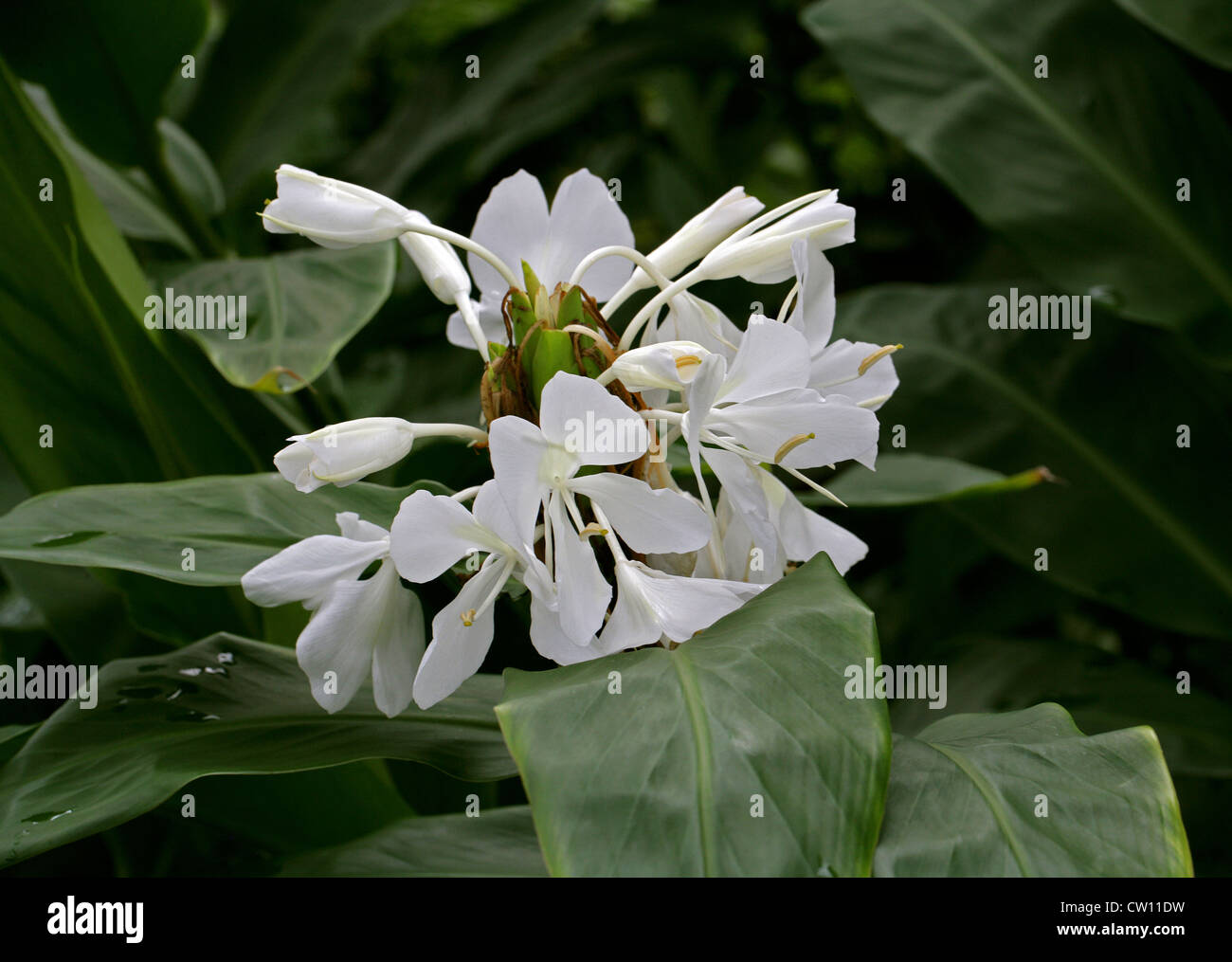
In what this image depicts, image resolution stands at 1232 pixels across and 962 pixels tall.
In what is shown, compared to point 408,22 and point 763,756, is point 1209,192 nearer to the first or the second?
point 763,756

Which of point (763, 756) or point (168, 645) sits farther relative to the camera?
point (168, 645)

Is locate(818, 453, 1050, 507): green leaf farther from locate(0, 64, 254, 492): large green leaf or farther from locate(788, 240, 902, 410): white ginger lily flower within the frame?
locate(0, 64, 254, 492): large green leaf

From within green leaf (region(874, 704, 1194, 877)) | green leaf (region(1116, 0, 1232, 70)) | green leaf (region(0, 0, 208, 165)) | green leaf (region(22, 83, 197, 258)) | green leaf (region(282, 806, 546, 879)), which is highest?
green leaf (region(1116, 0, 1232, 70))

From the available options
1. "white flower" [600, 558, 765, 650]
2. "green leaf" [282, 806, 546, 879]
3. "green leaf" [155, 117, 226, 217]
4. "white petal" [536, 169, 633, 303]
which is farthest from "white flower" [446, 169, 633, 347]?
"green leaf" [155, 117, 226, 217]

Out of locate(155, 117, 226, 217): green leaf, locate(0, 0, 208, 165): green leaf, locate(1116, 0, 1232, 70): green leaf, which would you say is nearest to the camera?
locate(0, 0, 208, 165): green leaf

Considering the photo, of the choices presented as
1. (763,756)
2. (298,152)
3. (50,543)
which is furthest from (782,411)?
(298,152)
